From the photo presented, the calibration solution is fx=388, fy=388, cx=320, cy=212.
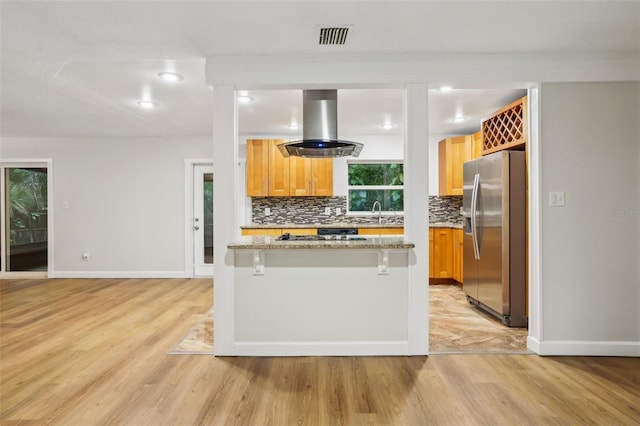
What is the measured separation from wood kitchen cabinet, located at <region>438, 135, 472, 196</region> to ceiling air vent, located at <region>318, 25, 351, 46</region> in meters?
3.43

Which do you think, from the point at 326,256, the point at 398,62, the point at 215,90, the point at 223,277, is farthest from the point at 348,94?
the point at 223,277

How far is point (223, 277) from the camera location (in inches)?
116

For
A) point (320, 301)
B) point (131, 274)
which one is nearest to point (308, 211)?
point (131, 274)

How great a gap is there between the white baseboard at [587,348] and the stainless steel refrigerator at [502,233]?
733 millimetres

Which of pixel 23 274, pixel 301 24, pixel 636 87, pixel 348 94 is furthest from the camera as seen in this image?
pixel 23 274

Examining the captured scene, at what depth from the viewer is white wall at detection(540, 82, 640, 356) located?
290 cm

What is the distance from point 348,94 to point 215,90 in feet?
4.94

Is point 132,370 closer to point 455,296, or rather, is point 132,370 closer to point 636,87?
point 455,296

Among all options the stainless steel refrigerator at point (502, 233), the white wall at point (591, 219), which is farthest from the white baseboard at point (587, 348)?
the stainless steel refrigerator at point (502, 233)

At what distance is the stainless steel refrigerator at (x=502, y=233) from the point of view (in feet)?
11.9

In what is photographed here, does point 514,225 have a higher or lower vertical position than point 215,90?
lower

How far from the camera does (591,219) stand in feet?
9.57

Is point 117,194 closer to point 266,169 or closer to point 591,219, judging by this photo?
point 266,169

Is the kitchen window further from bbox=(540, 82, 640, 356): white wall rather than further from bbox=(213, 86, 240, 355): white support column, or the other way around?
bbox=(213, 86, 240, 355): white support column
